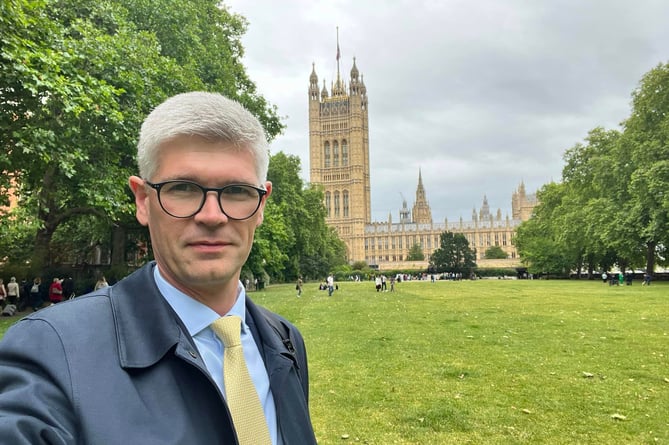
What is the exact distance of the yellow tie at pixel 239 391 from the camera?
1295mm

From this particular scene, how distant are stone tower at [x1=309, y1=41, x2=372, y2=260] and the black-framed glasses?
106 metres

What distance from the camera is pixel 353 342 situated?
31.9 feet

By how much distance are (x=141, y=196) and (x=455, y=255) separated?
215ft

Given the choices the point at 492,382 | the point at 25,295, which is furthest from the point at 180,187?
the point at 25,295

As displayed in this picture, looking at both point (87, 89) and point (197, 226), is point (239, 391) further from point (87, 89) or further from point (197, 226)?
point (87, 89)

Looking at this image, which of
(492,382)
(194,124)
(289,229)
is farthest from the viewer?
(289,229)

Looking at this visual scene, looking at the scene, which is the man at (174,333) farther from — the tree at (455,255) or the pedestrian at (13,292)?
the tree at (455,255)

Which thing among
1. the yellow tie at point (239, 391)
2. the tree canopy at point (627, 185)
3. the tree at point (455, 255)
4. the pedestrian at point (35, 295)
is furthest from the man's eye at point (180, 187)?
the tree at point (455, 255)

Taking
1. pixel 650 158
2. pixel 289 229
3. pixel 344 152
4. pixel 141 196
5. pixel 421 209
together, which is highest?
pixel 344 152

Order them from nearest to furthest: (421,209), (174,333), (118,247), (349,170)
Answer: (174,333)
(118,247)
(349,170)
(421,209)

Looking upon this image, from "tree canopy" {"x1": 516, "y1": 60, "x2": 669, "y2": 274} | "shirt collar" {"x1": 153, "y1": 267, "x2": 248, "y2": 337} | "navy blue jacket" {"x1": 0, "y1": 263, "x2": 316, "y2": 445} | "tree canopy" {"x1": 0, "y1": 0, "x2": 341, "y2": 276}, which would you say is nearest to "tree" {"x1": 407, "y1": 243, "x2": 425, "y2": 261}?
"tree canopy" {"x1": 516, "y1": 60, "x2": 669, "y2": 274}

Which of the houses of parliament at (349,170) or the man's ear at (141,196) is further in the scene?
the houses of parliament at (349,170)

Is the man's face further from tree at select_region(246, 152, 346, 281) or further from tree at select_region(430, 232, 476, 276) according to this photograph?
tree at select_region(430, 232, 476, 276)

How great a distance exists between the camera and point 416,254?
111 m
